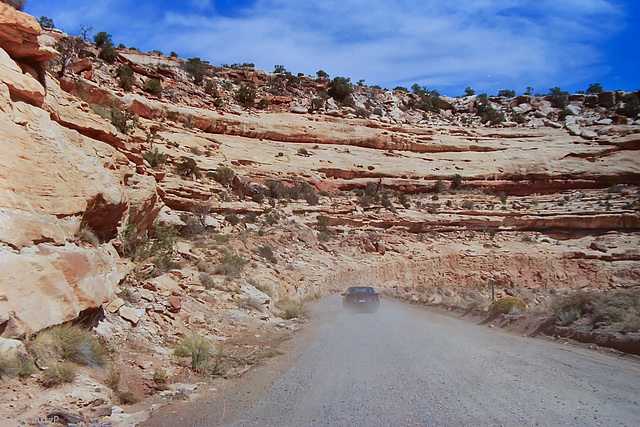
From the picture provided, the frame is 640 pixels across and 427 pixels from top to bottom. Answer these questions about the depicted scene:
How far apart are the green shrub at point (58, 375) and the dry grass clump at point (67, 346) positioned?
0.35ft

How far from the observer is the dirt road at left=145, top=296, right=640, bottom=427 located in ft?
17.0

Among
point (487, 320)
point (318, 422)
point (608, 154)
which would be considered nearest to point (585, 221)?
point (608, 154)

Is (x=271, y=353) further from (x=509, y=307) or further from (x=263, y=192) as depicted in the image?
(x=263, y=192)

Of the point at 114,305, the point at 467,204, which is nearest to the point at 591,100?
the point at 467,204

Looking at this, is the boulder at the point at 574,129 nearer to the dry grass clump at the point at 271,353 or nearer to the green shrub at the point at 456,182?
the green shrub at the point at 456,182

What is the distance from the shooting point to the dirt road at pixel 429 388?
520 cm

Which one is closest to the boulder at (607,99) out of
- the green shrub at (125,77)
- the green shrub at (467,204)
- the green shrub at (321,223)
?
the green shrub at (467,204)

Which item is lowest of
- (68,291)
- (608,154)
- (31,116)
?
(68,291)

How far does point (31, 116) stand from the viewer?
7.97 metres

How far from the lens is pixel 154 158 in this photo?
27219 mm

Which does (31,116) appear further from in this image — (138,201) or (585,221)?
(585,221)

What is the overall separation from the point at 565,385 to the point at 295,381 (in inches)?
157

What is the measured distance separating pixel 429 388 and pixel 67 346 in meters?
4.94

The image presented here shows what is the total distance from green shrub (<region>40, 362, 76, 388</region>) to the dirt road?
117 centimetres
